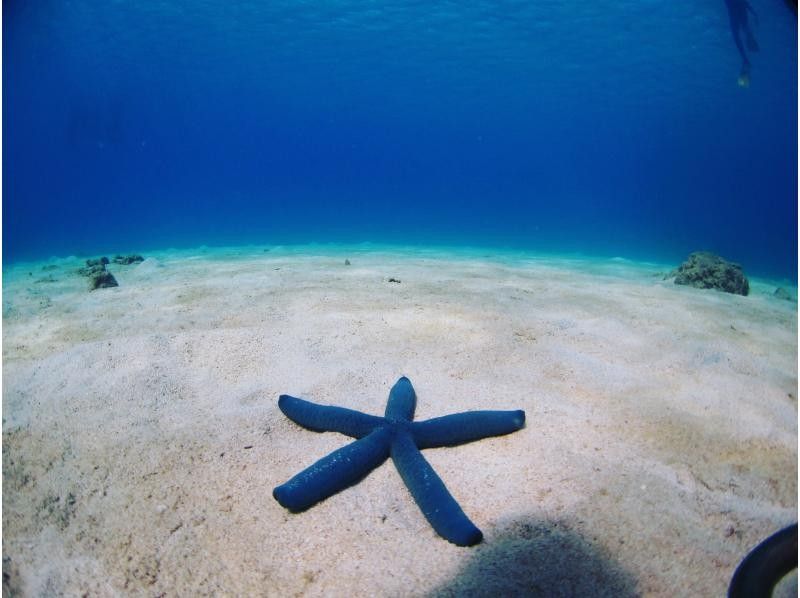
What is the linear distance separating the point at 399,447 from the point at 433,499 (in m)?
0.43

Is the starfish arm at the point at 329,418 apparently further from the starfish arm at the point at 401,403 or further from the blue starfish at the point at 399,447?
the starfish arm at the point at 401,403

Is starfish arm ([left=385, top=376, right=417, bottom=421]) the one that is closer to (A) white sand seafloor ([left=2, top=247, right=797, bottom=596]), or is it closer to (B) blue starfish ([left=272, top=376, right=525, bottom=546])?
(B) blue starfish ([left=272, top=376, right=525, bottom=546])

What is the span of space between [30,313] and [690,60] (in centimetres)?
4219

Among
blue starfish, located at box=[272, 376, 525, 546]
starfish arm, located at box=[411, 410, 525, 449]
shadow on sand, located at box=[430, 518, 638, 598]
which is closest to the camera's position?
shadow on sand, located at box=[430, 518, 638, 598]

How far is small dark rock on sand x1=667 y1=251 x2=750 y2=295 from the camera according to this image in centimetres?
858

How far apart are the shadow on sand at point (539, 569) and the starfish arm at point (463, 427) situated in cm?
65

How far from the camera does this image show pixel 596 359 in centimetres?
380

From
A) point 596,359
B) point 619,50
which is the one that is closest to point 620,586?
point 596,359

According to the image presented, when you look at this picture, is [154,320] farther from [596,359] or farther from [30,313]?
[596,359]

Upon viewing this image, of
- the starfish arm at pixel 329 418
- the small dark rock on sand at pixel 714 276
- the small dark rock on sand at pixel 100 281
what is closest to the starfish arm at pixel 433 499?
the starfish arm at pixel 329 418

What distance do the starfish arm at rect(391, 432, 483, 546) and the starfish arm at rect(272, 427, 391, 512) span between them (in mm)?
142

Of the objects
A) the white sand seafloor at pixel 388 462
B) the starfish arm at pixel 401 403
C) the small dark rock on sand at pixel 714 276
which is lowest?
the small dark rock on sand at pixel 714 276

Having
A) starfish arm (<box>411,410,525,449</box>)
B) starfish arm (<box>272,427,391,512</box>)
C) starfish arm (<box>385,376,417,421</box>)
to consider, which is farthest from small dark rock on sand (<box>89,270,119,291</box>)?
starfish arm (<box>411,410,525,449</box>)

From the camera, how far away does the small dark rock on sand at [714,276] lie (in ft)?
28.1
